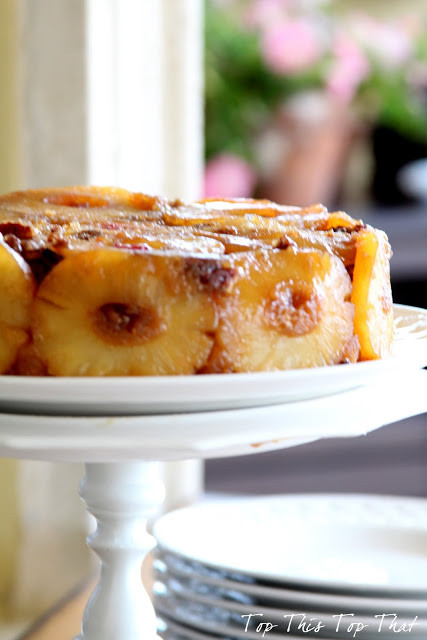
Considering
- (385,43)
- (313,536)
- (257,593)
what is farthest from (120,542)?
(385,43)

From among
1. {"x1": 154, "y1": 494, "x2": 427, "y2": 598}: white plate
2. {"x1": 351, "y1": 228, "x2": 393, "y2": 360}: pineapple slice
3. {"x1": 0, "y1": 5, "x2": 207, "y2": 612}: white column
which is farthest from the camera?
{"x1": 0, "y1": 5, "x2": 207, "y2": 612}: white column

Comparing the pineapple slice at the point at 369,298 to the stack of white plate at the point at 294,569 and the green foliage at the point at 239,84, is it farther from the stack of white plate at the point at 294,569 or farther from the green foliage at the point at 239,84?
the green foliage at the point at 239,84

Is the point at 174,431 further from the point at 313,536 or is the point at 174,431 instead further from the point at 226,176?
the point at 226,176

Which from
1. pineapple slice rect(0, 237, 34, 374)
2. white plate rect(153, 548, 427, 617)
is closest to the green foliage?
white plate rect(153, 548, 427, 617)

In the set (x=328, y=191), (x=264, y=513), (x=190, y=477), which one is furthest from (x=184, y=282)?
(x=328, y=191)

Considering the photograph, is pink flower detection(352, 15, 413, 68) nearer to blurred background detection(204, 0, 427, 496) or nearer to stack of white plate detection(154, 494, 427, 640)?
blurred background detection(204, 0, 427, 496)
